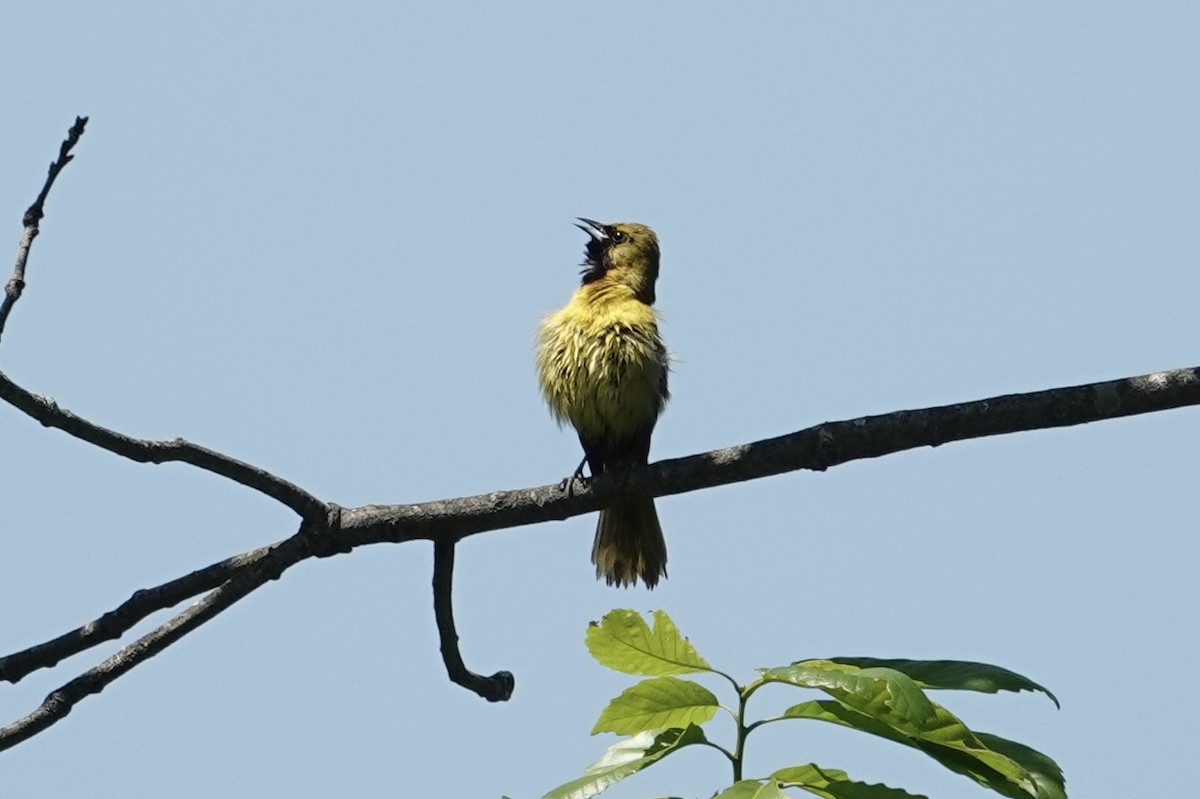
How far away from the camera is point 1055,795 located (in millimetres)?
1810

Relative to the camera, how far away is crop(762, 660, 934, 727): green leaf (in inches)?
70.3

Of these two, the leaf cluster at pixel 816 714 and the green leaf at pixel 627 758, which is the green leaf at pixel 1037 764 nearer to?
the leaf cluster at pixel 816 714

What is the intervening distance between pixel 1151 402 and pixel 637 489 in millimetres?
1489

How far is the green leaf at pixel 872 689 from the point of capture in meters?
1.79

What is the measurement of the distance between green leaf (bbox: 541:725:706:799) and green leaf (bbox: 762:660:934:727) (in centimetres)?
16

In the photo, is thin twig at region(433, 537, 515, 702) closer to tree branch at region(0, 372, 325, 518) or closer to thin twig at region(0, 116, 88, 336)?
tree branch at region(0, 372, 325, 518)

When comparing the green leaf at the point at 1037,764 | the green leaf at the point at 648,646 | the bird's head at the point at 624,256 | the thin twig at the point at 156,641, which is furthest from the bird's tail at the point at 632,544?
the green leaf at the point at 1037,764

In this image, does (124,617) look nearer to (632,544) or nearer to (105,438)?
(105,438)

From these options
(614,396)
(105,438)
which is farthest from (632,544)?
(105,438)

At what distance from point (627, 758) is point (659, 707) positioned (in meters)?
0.08

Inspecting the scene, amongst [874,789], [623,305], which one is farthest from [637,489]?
[874,789]

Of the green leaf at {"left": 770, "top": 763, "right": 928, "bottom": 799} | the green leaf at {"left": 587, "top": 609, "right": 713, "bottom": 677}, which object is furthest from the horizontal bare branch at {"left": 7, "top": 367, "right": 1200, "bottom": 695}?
the green leaf at {"left": 770, "top": 763, "right": 928, "bottom": 799}

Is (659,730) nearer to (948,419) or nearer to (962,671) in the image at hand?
(962,671)

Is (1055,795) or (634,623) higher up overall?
(634,623)
